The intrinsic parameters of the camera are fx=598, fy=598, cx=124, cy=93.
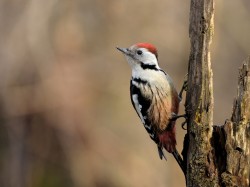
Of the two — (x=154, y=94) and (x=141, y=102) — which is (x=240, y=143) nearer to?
A: (x=154, y=94)

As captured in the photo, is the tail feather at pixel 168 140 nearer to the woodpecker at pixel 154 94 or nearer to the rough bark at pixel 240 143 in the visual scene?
the woodpecker at pixel 154 94

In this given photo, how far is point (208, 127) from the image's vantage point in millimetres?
4102

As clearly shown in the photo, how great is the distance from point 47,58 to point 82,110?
85 centimetres

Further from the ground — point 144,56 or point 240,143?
point 144,56

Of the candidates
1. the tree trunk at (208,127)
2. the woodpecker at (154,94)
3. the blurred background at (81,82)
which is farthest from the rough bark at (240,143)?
the blurred background at (81,82)

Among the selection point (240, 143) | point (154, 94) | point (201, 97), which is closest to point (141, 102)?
point (154, 94)

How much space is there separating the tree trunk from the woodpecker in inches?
22.9

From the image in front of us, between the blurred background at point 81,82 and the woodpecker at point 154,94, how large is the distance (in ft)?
8.61

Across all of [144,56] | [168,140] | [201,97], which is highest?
[144,56]

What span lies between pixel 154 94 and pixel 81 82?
3.22m

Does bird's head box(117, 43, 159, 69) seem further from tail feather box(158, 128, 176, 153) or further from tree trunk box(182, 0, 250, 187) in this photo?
tree trunk box(182, 0, 250, 187)

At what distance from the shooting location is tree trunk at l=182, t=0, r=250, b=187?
395 cm

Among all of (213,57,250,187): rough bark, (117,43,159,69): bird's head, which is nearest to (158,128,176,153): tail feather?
(117,43,159,69): bird's head

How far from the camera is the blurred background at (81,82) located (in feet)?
25.3
